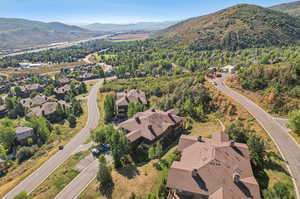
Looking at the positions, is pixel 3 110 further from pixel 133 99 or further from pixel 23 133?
pixel 133 99

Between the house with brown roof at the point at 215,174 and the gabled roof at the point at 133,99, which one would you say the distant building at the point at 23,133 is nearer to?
the gabled roof at the point at 133,99

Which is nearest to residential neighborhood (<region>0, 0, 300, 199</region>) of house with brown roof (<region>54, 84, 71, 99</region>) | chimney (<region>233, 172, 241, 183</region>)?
chimney (<region>233, 172, 241, 183</region>)

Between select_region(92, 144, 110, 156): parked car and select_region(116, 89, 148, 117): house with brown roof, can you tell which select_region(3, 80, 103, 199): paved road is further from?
select_region(116, 89, 148, 117): house with brown roof

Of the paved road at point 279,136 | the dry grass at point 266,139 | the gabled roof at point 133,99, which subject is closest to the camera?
the dry grass at point 266,139

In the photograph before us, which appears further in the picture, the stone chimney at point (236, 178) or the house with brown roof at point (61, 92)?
the house with brown roof at point (61, 92)

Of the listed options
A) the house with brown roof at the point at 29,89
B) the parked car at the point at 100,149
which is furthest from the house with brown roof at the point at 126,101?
the house with brown roof at the point at 29,89

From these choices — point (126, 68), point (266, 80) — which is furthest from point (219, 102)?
point (126, 68)

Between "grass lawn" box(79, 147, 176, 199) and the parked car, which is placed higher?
"grass lawn" box(79, 147, 176, 199)
